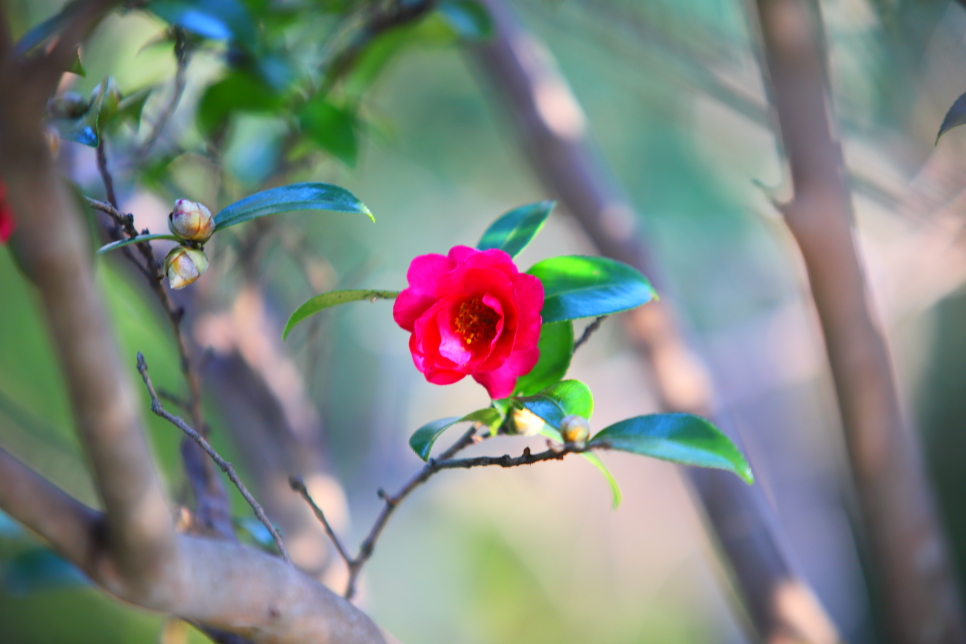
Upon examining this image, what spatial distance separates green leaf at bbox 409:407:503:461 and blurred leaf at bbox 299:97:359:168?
1.39 ft

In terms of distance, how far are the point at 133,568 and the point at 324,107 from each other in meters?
0.62

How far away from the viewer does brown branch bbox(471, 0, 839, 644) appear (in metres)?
0.93

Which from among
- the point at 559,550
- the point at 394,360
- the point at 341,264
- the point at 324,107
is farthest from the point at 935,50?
the point at 341,264

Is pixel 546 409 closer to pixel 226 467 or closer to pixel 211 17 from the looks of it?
pixel 226 467

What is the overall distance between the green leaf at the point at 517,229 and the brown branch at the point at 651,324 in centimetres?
46

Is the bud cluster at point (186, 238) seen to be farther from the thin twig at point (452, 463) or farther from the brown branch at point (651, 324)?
the brown branch at point (651, 324)

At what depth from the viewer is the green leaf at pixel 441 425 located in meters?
0.46

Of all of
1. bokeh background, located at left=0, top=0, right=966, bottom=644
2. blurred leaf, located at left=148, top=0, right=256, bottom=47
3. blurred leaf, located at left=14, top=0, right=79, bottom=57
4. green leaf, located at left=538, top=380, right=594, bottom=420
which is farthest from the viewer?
bokeh background, located at left=0, top=0, right=966, bottom=644

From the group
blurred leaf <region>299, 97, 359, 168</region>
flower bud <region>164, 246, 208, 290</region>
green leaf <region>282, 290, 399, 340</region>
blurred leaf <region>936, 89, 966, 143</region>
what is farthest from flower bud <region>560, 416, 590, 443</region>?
blurred leaf <region>299, 97, 359, 168</region>

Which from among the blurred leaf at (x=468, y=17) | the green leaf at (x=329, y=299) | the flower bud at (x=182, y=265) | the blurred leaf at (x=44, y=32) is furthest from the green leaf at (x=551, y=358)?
the blurred leaf at (x=468, y=17)

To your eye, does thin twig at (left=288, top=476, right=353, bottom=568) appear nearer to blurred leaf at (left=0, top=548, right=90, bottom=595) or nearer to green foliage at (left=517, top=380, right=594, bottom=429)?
green foliage at (left=517, top=380, right=594, bottom=429)

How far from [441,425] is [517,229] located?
19 cm

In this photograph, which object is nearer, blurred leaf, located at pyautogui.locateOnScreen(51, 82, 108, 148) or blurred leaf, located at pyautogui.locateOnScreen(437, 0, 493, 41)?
blurred leaf, located at pyautogui.locateOnScreen(51, 82, 108, 148)

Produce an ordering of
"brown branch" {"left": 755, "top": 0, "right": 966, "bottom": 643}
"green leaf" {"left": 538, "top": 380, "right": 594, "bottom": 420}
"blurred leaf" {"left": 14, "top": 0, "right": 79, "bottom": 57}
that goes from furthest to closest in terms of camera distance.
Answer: "brown branch" {"left": 755, "top": 0, "right": 966, "bottom": 643}, "green leaf" {"left": 538, "top": 380, "right": 594, "bottom": 420}, "blurred leaf" {"left": 14, "top": 0, "right": 79, "bottom": 57}
